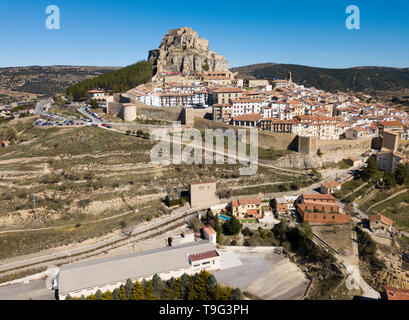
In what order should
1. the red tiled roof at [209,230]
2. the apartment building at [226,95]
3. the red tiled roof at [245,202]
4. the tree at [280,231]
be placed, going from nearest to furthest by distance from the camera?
the red tiled roof at [209,230] → the tree at [280,231] → the red tiled roof at [245,202] → the apartment building at [226,95]

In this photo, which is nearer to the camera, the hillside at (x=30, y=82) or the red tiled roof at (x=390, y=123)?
the red tiled roof at (x=390, y=123)

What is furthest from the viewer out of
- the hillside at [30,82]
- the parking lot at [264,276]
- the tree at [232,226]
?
the hillside at [30,82]

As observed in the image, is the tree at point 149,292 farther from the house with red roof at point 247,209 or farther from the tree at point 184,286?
the house with red roof at point 247,209

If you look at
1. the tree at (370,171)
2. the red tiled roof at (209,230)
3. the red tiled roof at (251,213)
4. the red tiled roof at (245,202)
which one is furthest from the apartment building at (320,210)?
the red tiled roof at (209,230)

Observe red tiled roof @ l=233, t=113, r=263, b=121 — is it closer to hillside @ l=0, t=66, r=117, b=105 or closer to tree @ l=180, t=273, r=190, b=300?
tree @ l=180, t=273, r=190, b=300

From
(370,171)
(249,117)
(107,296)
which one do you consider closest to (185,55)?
(249,117)

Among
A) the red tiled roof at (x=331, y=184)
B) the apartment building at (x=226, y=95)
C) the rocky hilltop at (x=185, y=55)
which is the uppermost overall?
the rocky hilltop at (x=185, y=55)

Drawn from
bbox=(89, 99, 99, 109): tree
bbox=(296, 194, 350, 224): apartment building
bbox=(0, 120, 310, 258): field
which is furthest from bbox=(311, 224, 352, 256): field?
bbox=(89, 99, 99, 109): tree
